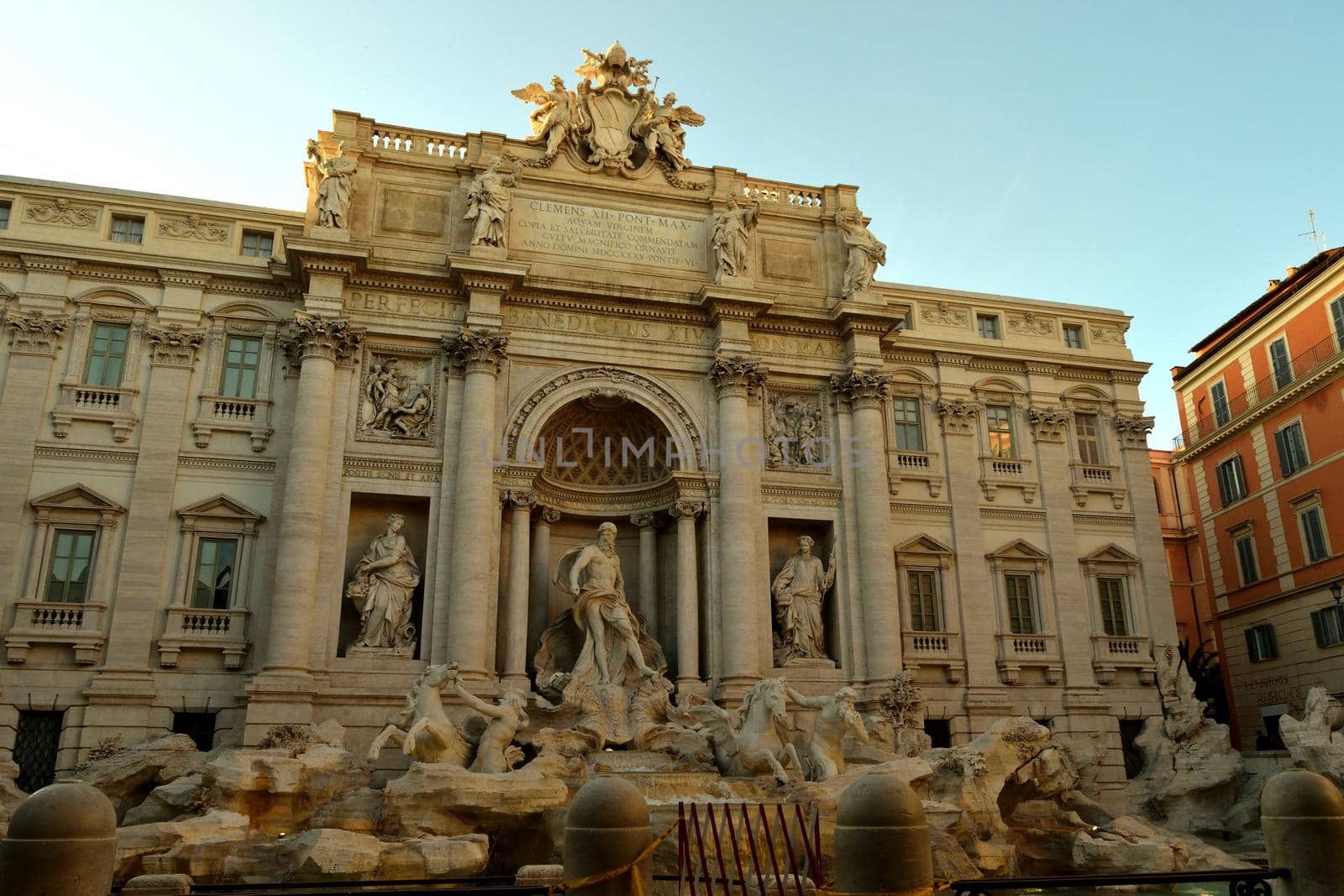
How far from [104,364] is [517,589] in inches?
384

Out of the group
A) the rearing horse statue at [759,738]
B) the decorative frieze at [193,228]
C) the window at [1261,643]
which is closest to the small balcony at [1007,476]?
the rearing horse statue at [759,738]

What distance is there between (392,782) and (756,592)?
9.45 m

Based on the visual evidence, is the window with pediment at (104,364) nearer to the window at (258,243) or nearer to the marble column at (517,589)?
the window at (258,243)

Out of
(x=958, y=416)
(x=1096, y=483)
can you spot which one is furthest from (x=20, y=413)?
(x=1096, y=483)

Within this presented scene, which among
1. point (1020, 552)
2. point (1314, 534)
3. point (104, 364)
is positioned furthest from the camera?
point (1314, 534)

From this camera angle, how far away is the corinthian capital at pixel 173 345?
21.1 m

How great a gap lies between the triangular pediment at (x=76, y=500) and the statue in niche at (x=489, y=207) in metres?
9.02

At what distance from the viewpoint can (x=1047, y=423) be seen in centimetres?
2641

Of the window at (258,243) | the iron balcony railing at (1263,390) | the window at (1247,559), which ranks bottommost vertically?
the window at (1247,559)

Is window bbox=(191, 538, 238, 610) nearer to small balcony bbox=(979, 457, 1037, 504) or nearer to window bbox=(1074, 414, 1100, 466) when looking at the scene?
small balcony bbox=(979, 457, 1037, 504)

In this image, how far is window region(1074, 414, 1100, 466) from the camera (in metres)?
26.9

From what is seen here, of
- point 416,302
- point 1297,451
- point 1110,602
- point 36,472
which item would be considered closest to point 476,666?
point 416,302

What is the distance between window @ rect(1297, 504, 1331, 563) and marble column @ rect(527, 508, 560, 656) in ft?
68.3

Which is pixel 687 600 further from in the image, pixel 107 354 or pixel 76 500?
pixel 107 354
